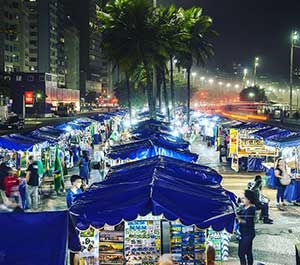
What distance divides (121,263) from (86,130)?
26.4 meters

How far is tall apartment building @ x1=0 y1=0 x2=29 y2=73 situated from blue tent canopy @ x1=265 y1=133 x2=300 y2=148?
10571cm

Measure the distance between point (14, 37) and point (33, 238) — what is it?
131797mm

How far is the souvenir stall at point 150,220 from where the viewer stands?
26.7ft

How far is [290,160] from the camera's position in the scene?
67.5ft

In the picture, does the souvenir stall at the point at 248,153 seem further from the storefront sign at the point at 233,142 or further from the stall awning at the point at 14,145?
the stall awning at the point at 14,145

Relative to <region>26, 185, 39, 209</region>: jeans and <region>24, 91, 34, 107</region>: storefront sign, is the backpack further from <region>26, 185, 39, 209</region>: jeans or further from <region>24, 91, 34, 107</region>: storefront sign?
<region>24, 91, 34, 107</region>: storefront sign

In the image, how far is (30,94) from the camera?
286 feet

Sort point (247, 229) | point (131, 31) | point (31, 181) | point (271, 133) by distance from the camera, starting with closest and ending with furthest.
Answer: point (247, 229) → point (31, 181) → point (271, 133) → point (131, 31)

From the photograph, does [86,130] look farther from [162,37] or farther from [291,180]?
[291,180]

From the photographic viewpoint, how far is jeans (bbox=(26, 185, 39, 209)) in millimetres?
16906

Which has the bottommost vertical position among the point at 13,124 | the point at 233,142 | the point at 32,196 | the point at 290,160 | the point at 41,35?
the point at 13,124

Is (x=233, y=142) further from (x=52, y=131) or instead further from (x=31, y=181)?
(x=31, y=181)

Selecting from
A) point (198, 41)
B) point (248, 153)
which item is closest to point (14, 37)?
point (198, 41)

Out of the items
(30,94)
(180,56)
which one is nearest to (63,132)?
(180,56)
